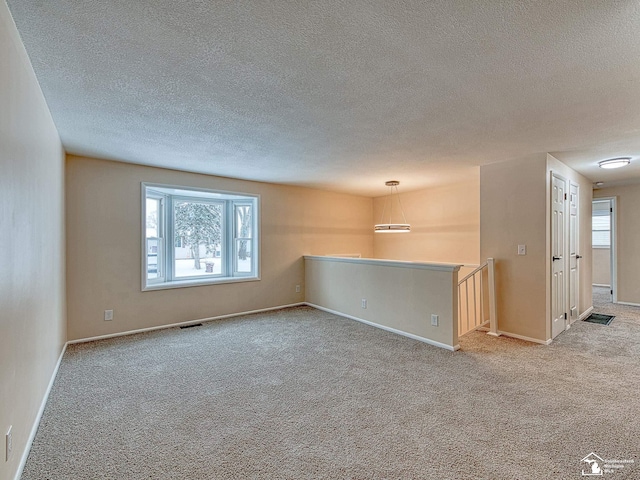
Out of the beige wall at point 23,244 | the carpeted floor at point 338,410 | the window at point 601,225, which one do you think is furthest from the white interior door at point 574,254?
the beige wall at point 23,244

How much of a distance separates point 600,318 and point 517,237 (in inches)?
97.2

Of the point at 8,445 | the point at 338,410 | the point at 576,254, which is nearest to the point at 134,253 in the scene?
the point at 8,445

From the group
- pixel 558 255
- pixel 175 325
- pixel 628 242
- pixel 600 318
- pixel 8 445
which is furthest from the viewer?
pixel 628 242

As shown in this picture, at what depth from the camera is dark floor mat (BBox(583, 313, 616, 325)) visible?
4.65 m

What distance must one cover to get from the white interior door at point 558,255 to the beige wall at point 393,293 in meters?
1.39

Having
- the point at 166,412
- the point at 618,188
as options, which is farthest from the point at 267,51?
the point at 618,188

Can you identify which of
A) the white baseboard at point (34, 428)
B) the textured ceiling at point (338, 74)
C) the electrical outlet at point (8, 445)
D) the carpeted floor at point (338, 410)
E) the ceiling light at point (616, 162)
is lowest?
the carpeted floor at point (338, 410)

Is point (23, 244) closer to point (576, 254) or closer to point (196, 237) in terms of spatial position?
point (196, 237)

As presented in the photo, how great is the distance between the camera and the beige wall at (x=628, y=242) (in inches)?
Result: 226

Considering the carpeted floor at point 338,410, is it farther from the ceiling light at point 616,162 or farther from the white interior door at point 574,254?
the ceiling light at point 616,162

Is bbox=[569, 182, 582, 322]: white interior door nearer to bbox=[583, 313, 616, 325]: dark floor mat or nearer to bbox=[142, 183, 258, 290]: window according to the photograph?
bbox=[583, 313, 616, 325]: dark floor mat

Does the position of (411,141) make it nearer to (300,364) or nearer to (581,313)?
(300,364)

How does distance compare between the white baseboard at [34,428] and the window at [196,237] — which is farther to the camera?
the window at [196,237]

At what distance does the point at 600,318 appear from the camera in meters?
4.87
